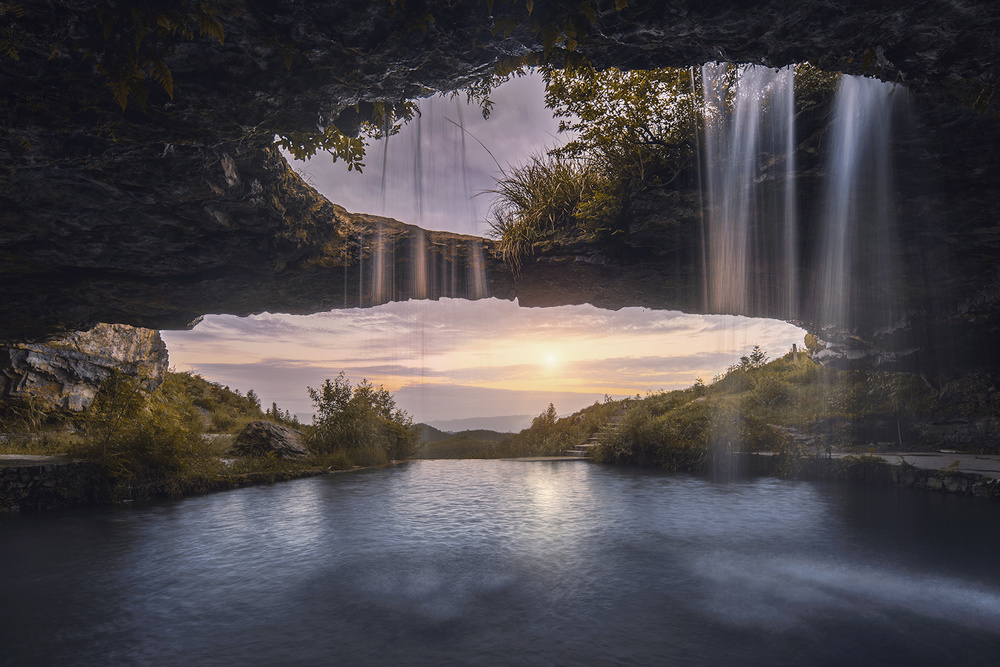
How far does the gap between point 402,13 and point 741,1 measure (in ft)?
8.81

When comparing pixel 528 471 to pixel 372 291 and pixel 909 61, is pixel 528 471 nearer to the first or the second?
pixel 372 291

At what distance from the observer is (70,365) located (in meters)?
13.9

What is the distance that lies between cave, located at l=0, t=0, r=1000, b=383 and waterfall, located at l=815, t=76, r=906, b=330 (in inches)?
12.0

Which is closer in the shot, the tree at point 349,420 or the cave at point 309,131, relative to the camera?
the cave at point 309,131

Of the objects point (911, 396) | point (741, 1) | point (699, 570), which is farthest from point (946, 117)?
point (911, 396)

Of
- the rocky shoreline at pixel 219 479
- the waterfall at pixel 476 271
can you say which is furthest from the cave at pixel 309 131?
the rocky shoreline at pixel 219 479

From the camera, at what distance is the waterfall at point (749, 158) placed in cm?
652

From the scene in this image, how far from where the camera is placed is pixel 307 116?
5.17 m

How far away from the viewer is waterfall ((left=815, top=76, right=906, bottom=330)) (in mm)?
5840

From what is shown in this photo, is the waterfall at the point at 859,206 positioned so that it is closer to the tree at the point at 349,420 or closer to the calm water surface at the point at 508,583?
the calm water surface at the point at 508,583

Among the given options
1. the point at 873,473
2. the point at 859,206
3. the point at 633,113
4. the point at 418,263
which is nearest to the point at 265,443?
the point at 418,263

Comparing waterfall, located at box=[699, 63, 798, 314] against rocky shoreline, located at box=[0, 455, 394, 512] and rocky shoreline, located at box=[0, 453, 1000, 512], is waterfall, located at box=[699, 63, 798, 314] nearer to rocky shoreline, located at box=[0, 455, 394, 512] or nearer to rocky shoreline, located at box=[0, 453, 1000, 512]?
rocky shoreline, located at box=[0, 453, 1000, 512]

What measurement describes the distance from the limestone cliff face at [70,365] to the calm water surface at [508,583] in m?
6.73

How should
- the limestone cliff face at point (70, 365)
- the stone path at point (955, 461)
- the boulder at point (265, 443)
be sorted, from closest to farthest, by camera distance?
1. the stone path at point (955, 461)
2. the limestone cliff face at point (70, 365)
3. the boulder at point (265, 443)
